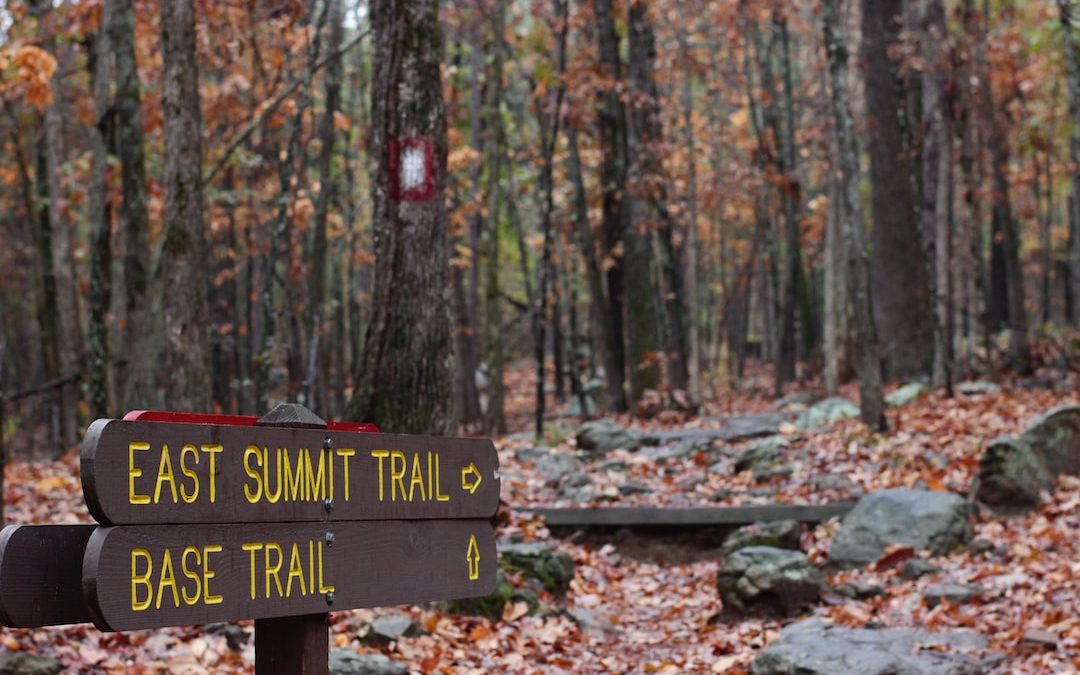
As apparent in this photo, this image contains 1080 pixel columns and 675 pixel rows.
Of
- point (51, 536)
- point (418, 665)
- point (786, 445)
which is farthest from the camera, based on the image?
point (786, 445)

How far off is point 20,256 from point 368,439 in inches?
1448

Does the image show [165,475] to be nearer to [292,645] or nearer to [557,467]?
[292,645]

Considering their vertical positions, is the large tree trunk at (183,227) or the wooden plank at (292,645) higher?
the large tree trunk at (183,227)

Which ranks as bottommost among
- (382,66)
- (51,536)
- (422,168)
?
(51,536)

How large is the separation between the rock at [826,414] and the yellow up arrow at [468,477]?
11.8 meters

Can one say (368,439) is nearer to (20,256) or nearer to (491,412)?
(491,412)

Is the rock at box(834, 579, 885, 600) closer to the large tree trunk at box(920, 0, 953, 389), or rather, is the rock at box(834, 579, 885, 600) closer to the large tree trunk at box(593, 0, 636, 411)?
the large tree trunk at box(920, 0, 953, 389)

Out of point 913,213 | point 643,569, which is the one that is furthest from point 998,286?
point 643,569

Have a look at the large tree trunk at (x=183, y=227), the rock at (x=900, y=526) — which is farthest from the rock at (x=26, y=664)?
the rock at (x=900, y=526)

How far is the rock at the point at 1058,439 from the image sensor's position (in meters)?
10.4

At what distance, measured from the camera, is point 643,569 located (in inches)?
415

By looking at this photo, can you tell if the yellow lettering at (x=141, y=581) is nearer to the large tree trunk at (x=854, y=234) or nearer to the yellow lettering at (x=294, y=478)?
the yellow lettering at (x=294, y=478)

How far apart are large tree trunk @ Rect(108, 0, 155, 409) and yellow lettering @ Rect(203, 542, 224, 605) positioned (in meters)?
8.49

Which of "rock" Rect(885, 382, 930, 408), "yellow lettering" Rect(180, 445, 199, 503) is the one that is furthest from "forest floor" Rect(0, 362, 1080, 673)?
"yellow lettering" Rect(180, 445, 199, 503)
